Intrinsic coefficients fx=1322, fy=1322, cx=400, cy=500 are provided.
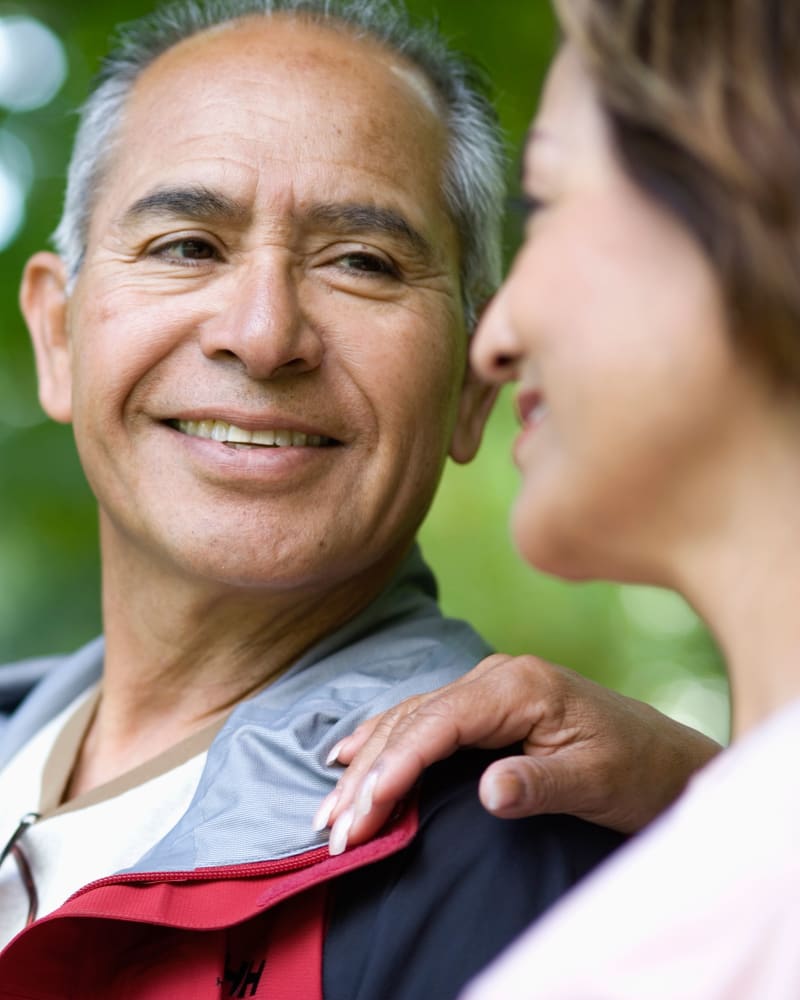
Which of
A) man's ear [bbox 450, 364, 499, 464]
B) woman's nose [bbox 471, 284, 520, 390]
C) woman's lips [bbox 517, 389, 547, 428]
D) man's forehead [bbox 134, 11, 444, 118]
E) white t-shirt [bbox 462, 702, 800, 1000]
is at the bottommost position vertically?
man's ear [bbox 450, 364, 499, 464]

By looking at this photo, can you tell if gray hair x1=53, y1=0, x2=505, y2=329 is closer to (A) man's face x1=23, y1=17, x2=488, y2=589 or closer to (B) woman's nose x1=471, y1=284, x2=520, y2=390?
(A) man's face x1=23, y1=17, x2=488, y2=589

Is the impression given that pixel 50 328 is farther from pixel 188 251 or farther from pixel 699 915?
pixel 699 915

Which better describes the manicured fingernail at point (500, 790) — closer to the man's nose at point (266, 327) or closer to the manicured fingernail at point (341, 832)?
the manicured fingernail at point (341, 832)

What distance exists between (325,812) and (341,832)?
41 mm

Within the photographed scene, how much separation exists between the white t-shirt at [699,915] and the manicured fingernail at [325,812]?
27.8 inches

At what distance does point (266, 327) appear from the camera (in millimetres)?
2139

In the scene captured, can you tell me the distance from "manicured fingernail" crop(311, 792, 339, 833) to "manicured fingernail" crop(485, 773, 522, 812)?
243mm

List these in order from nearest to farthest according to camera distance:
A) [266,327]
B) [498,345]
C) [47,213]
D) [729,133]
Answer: [729,133] → [498,345] → [266,327] → [47,213]

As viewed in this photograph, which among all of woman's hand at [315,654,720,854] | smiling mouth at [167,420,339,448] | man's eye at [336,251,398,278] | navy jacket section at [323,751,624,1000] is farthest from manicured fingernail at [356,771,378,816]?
man's eye at [336,251,398,278]

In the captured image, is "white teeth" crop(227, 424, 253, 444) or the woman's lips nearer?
the woman's lips

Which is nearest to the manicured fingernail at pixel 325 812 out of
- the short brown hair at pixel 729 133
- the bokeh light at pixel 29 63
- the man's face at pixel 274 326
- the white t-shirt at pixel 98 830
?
the white t-shirt at pixel 98 830

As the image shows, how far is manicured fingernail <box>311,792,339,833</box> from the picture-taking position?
1729mm

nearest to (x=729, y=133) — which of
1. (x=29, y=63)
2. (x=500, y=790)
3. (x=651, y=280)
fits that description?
(x=651, y=280)

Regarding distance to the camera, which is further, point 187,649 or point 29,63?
point 29,63
